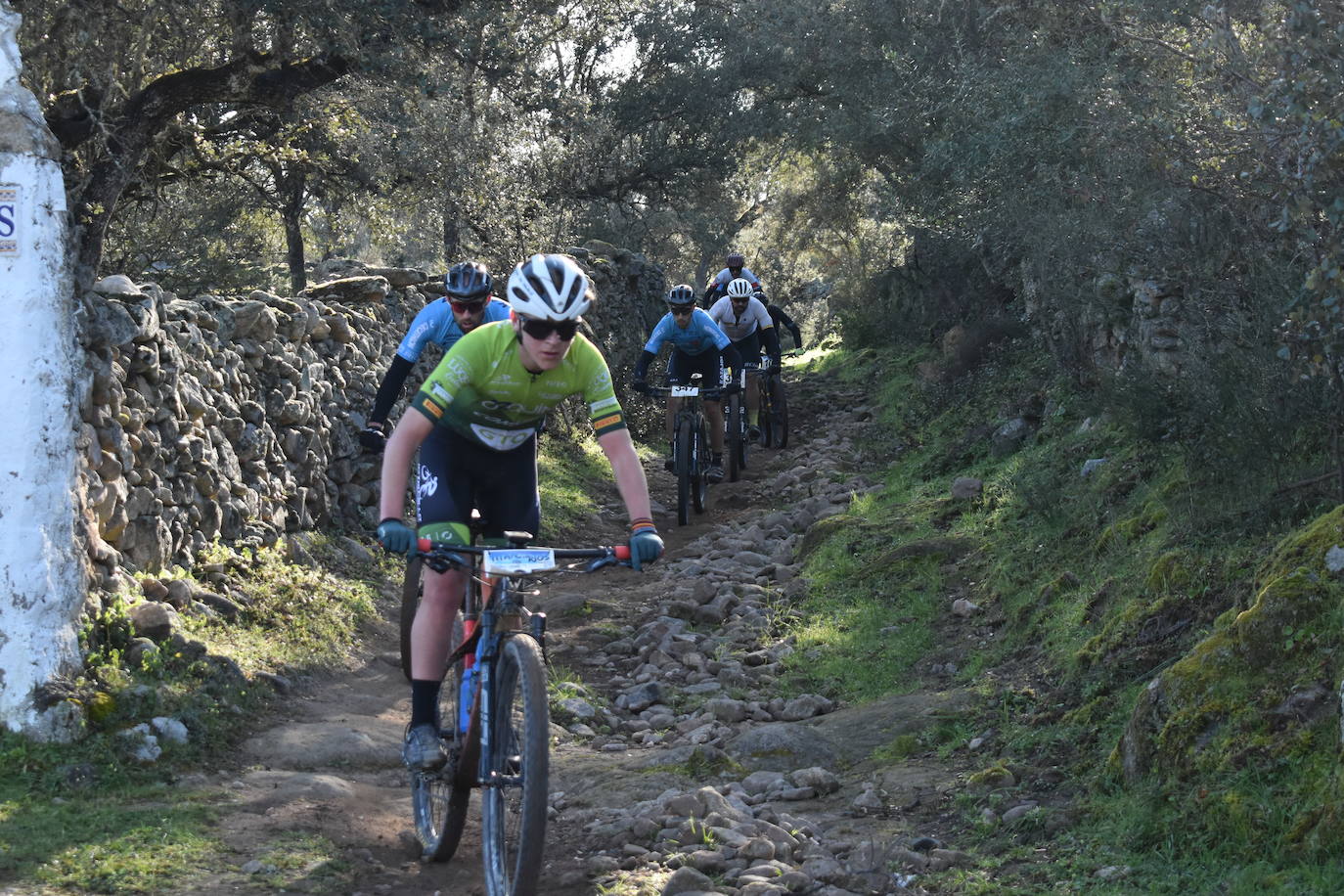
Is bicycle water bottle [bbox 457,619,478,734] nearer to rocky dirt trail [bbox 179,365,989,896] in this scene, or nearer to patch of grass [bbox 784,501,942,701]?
rocky dirt trail [bbox 179,365,989,896]

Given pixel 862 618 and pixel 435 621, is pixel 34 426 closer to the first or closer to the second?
pixel 435 621

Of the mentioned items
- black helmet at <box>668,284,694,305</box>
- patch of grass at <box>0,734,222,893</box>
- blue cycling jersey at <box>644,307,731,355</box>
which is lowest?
patch of grass at <box>0,734,222,893</box>

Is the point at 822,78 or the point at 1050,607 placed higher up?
the point at 822,78

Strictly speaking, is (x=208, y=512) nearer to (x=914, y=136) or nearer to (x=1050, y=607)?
(x=1050, y=607)

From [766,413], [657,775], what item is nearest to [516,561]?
[657,775]

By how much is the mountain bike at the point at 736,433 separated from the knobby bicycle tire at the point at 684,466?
1.29 metres

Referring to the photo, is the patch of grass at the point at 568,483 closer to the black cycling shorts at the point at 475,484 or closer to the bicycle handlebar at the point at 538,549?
the black cycling shorts at the point at 475,484

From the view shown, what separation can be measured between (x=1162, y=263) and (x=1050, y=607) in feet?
9.75

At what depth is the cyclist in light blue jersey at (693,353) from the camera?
497 inches

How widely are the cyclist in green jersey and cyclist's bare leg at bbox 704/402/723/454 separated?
27.0 feet

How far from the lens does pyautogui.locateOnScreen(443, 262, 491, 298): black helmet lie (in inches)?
287

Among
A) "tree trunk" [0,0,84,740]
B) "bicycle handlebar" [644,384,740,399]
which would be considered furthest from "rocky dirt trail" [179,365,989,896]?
"bicycle handlebar" [644,384,740,399]

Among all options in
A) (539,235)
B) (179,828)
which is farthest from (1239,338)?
(539,235)

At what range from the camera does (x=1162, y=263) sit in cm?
909
